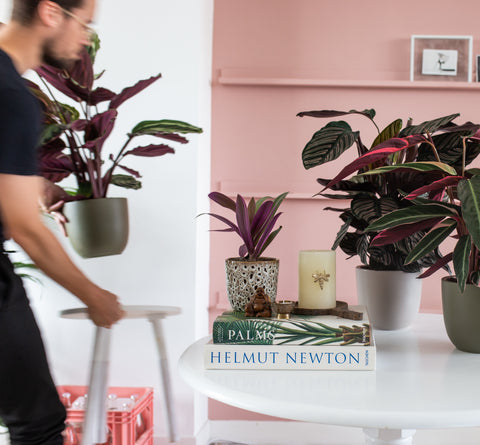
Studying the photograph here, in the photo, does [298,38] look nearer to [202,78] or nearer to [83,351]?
[202,78]

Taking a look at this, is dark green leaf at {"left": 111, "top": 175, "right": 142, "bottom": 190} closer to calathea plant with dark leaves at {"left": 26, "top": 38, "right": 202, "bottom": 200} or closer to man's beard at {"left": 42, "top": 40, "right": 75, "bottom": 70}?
calathea plant with dark leaves at {"left": 26, "top": 38, "right": 202, "bottom": 200}

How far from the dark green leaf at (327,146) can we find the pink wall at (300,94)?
1.23 m

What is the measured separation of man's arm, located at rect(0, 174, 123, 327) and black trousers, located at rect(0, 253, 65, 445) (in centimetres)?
9

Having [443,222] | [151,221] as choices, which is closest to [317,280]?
[443,222]

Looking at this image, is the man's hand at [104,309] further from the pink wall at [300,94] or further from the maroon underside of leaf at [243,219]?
the pink wall at [300,94]

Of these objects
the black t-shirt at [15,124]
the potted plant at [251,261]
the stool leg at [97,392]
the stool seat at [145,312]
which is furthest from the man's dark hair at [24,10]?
the stool seat at [145,312]

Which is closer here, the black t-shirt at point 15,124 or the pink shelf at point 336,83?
the black t-shirt at point 15,124

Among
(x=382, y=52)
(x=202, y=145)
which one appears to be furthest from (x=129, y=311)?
(x=382, y=52)

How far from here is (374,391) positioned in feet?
2.70

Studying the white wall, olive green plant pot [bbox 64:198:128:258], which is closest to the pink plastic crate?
the white wall

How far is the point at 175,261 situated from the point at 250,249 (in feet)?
3.26

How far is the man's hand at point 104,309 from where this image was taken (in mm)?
1130

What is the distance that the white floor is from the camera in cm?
237

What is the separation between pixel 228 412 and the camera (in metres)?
2.46
